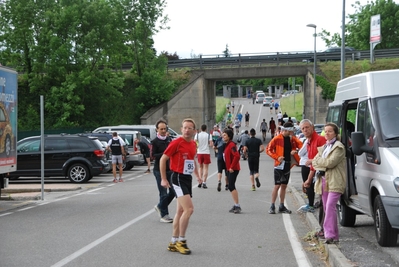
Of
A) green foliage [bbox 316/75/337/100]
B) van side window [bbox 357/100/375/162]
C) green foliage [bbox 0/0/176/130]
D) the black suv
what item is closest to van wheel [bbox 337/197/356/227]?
van side window [bbox 357/100/375/162]

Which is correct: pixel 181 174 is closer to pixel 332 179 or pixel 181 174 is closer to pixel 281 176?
pixel 332 179

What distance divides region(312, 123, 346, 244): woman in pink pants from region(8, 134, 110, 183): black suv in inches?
619

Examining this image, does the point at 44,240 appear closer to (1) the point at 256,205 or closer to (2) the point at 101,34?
(1) the point at 256,205

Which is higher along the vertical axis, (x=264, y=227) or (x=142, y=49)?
(x=142, y=49)

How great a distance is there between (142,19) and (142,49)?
2783 mm

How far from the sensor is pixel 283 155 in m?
14.2

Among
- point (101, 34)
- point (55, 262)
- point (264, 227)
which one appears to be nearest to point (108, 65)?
point (101, 34)

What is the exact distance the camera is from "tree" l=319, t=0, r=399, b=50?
86312 millimetres

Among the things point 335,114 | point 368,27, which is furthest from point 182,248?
point 368,27

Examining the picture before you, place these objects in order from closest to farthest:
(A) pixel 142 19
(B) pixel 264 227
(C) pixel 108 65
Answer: (B) pixel 264 227 → (C) pixel 108 65 → (A) pixel 142 19

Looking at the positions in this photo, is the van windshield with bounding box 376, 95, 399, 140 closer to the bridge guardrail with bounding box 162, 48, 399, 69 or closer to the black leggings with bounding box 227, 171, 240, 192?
the black leggings with bounding box 227, 171, 240, 192

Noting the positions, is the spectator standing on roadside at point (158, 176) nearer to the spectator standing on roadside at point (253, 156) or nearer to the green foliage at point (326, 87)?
the spectator standing on roadside at point (253, 156)

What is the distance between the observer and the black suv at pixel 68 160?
80.9ft

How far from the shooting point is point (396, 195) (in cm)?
896
